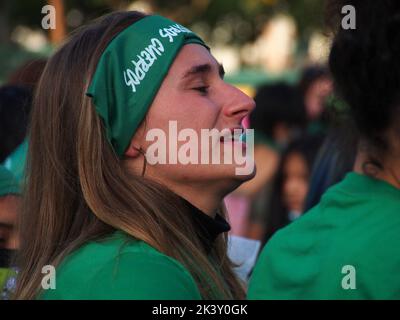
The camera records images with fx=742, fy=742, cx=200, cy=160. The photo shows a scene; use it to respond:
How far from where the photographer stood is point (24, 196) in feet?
7.85

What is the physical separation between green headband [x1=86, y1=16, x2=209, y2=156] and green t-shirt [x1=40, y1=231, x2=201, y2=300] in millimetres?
394

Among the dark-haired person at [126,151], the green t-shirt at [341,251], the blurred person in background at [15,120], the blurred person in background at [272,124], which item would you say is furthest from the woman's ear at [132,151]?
the blurred person in background at [272,124]

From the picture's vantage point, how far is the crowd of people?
1.82 meters

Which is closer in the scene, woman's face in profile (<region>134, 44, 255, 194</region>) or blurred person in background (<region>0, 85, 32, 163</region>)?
woman's face in profile (<region>134, 44, 255, 194</region>)

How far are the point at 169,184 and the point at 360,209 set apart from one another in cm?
65

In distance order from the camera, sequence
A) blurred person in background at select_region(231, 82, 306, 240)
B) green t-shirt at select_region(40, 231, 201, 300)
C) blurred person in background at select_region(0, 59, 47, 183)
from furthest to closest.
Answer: blurred person in background at select_region(231, 82, 306, 240)
blurred person in background at select_region(0, 59, 47, 183)
green t-shirt at select_region(40, 231, 201, 300)

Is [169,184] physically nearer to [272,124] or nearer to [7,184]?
[7,184]

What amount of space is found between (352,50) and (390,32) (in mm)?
105

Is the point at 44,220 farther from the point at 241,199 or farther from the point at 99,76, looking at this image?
the point at 241,199

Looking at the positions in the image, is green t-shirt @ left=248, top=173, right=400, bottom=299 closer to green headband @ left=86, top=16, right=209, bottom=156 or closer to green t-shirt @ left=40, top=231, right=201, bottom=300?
green t-shirt @ left=40, top=231, right=201, bottom=300

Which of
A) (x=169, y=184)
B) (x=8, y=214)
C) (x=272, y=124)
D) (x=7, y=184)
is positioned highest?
(x=169, y=184)

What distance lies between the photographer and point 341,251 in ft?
5.88

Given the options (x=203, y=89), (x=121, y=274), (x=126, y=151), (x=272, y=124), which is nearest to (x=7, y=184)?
(x=126, y=151)

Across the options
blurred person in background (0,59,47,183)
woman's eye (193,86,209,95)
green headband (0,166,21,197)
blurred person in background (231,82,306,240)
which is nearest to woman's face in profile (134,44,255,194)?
woman's eye (193,86,209,95)
